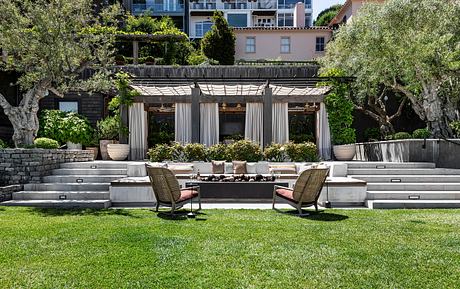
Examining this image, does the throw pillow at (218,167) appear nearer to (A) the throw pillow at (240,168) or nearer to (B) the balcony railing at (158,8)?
(A) the throw pillow at (240,168)

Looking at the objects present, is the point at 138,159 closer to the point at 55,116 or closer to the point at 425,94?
the point at 55,116

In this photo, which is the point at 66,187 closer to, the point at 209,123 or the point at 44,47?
the point at 44,47

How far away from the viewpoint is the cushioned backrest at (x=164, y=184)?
7750mm

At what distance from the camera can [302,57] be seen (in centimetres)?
3400

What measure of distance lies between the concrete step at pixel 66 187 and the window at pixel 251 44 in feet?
85.5

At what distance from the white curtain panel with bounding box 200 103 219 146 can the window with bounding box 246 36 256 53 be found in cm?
2025

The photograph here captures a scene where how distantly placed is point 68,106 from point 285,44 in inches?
790

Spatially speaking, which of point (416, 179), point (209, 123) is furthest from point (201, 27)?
point (416, 179)

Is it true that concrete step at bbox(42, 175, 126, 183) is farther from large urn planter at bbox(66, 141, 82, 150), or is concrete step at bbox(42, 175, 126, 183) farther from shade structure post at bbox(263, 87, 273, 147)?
shade structure post at bbox(263, 87, 273, 147)

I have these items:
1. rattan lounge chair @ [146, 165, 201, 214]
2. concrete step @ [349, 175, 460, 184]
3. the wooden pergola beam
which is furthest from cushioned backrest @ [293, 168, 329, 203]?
the wooden pergola beam

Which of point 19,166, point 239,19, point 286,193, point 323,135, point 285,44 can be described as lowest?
point 286,193

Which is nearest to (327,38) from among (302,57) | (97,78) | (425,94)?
(302,57)

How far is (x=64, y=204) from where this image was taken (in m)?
9.05

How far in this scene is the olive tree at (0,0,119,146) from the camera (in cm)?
1028
